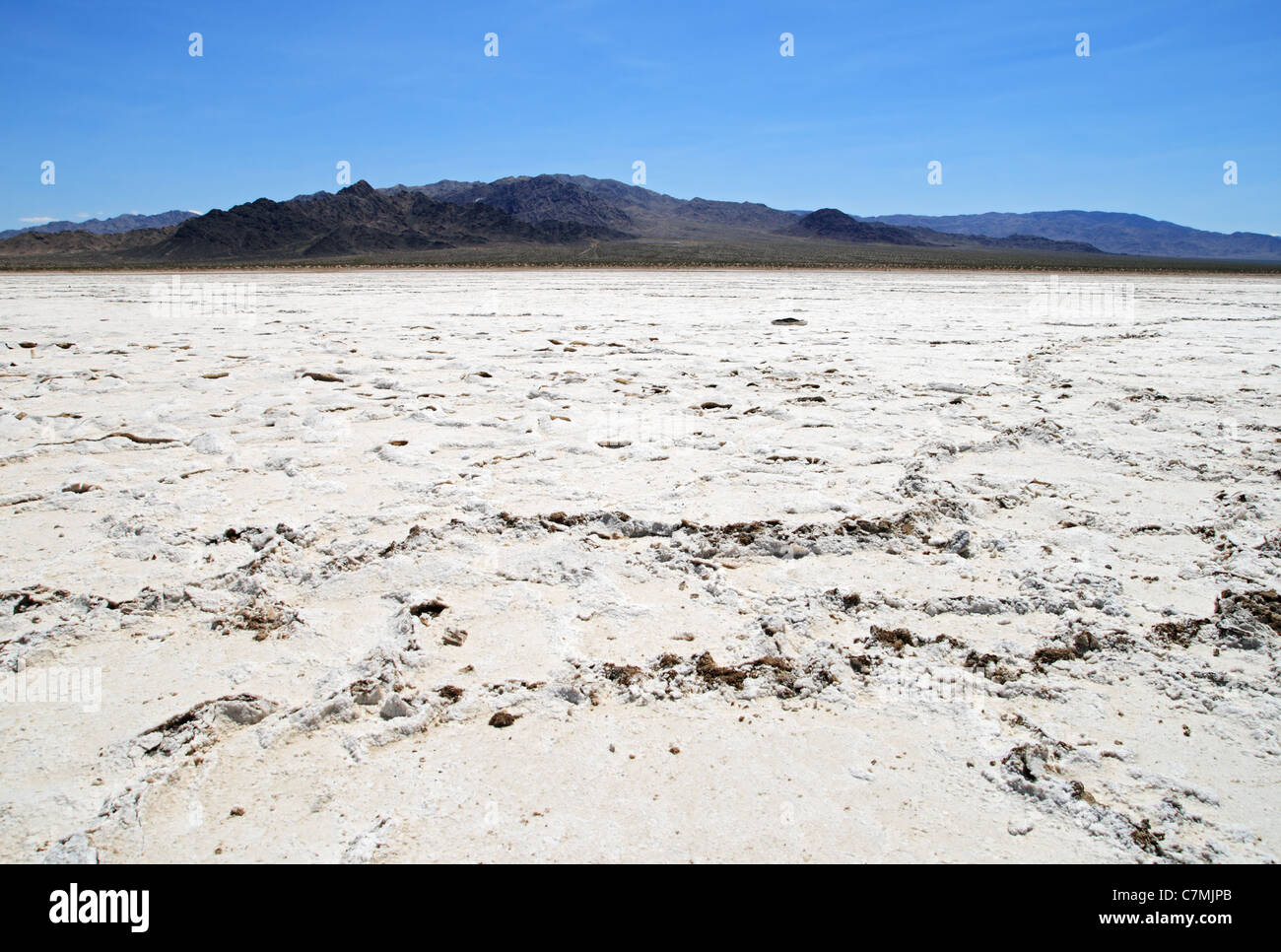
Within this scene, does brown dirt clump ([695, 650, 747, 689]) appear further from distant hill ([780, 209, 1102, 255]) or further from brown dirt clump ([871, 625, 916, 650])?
distant hill ([780, 209, 1102, 255])

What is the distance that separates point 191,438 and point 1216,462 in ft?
15.7

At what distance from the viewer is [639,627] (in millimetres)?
2023

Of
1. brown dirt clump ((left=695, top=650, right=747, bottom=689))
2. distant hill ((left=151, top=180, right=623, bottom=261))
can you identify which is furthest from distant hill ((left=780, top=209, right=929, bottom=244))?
brown dirt clump ((left=695, top=650, right=747, bottom=689))

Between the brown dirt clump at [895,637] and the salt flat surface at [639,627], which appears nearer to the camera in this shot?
the salt flat surface at [639,627]

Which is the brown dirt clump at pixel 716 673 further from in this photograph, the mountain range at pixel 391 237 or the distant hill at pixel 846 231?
the distant hill at pixel 846 231

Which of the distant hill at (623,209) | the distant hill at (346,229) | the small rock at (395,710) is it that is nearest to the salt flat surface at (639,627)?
the small rock at (395,710)

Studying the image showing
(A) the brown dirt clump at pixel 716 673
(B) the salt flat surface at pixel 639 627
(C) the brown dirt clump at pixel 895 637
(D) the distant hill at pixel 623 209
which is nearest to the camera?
(B) the salt flat surface at pixel 639 627

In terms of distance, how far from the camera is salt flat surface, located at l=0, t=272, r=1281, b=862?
1.38m

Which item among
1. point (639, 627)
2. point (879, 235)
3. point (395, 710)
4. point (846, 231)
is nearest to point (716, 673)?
point (639, 627)

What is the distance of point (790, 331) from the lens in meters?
7.87

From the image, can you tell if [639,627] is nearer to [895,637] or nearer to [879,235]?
[895,637]

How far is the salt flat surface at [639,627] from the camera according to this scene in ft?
4.54

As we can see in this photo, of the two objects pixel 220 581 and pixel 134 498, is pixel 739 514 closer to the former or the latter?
pixel 220 581

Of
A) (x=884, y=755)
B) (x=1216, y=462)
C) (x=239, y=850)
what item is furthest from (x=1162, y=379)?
(x=239, y=850)
